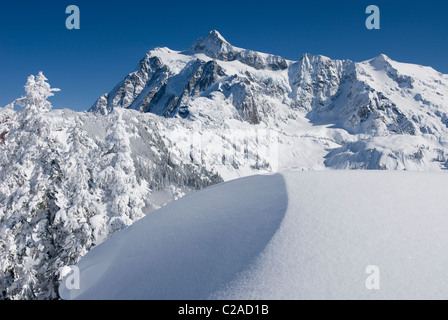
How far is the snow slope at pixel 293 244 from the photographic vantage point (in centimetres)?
410

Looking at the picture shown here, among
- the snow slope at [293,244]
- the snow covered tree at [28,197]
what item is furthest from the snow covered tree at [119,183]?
the snow slope at [293,244]

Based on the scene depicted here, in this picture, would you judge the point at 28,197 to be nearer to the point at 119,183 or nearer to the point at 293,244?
the point at 119,183

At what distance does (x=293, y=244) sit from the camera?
4.70 m

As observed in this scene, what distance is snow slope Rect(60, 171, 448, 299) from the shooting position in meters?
4.10

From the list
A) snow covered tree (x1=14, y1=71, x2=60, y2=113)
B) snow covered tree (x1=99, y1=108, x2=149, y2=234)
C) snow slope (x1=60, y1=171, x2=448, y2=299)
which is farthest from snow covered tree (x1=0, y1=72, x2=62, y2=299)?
snow slope (x1=60, y1=171, x2=448, y2=299)

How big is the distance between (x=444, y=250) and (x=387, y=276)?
1.03 metres

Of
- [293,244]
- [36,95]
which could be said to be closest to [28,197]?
[36,95]

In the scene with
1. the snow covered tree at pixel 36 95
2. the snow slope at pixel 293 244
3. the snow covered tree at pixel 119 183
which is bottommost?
the snow slope at pixel 293 244

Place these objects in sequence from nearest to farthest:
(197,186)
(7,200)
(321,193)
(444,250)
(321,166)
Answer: (444,250), (321,193), (7,200), (197,186), (321,166)

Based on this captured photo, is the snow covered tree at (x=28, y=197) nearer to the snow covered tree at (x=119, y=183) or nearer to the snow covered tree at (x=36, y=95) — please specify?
the snow covered tree at (x=36, y=95)

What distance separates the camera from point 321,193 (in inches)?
231
